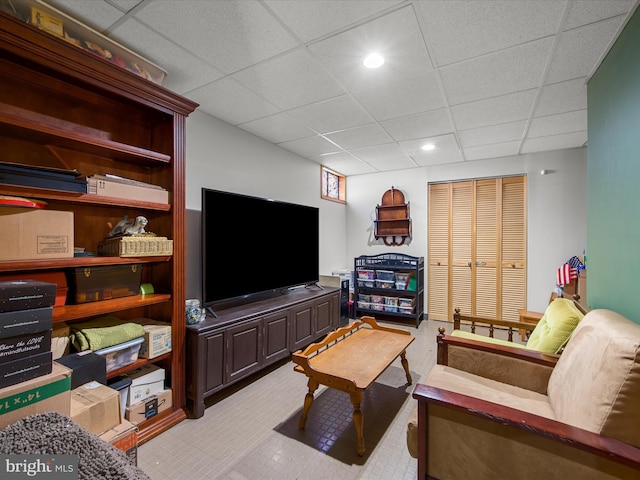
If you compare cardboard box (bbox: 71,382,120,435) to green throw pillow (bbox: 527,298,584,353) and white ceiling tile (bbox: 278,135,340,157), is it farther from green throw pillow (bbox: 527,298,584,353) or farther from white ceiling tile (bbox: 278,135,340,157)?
white ceiling tile (bbox: 278,135,340,157)

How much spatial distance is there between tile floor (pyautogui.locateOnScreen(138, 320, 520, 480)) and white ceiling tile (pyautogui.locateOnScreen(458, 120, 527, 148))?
2.77 metres

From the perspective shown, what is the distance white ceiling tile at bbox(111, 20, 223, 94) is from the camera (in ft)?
5.57

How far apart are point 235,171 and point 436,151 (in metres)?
2.65

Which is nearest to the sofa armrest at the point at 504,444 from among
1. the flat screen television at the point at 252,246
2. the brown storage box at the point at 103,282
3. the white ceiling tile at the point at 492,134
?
the flat screen television at the point at 252,246

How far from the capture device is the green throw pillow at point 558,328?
1.79 metres

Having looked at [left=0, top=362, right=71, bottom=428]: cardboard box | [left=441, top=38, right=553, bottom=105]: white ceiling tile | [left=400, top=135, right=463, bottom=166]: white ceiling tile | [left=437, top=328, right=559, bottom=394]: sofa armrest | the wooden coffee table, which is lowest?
the wooden coffee table

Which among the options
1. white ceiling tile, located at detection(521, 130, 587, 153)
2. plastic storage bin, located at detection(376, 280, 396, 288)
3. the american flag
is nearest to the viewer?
white ceiling tile, located at detection(521, 130, 587, 153)

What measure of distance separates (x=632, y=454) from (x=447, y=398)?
1.91ft

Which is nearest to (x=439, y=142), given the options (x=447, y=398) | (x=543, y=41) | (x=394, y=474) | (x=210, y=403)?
(x=543, y=41)

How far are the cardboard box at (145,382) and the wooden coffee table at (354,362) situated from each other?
0.96 metres

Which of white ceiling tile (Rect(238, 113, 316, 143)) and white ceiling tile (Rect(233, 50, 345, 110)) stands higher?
white ceiling tile (Rect(233, 50, 345, 110))

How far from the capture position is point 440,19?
158 cm

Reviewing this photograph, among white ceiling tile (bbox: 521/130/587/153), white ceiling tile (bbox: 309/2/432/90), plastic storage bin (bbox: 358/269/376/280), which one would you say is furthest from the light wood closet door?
white ceiling tile (bbox: 309/2/432/90)

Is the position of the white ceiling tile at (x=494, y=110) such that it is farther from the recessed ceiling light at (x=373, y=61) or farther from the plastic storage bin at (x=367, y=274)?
the plastic storage bin at (x=367, y=274)
